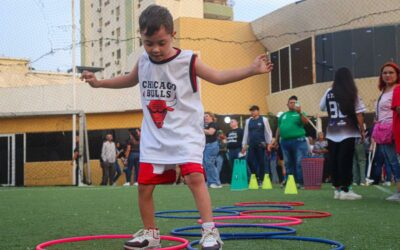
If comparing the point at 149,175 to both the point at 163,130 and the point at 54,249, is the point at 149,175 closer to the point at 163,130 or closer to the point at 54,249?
the point at 163,130

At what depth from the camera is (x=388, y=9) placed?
902 inches

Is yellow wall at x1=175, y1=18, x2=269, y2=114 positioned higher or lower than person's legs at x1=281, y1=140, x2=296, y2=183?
higher

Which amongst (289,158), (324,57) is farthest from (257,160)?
(324,57)

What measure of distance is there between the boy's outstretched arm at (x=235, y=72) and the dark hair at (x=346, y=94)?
4.65 meters

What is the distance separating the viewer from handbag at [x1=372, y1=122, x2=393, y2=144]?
7.33 meters

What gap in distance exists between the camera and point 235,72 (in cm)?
348

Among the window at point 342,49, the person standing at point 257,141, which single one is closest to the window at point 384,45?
the window at point 342,49

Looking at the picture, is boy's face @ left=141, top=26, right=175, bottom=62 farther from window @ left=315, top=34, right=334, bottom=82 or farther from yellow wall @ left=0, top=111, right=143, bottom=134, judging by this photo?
window @ left=315, top=34, right=334, bottom=82

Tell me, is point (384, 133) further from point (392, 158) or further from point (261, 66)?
point (261, 66)

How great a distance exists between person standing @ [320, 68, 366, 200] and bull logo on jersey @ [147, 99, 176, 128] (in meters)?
4.62

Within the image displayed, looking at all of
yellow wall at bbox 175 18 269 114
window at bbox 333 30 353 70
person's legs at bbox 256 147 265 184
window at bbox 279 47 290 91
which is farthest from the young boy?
window at bbox 279 47 290 91

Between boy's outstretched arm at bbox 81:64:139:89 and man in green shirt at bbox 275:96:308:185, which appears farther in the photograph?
man in green shirt at bbox 275:96:308:185

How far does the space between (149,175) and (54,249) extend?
81cm

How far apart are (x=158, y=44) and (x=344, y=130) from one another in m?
4.86
